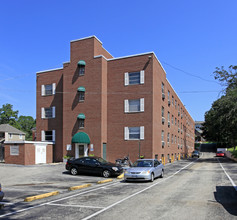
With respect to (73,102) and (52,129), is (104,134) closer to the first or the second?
(73,102)

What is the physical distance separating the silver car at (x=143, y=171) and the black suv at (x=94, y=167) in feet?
7.15

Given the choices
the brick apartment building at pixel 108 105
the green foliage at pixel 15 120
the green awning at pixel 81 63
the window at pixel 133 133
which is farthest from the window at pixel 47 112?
the green foliage at pixel 15 120

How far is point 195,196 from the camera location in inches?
421

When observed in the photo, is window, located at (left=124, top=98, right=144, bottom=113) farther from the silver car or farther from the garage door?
the silver car

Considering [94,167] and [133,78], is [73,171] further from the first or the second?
[133,78]

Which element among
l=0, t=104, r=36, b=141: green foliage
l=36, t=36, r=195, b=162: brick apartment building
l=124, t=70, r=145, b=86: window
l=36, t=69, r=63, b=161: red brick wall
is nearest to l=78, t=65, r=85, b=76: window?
l=36, t=36, r=195, b=162: brick apartment building

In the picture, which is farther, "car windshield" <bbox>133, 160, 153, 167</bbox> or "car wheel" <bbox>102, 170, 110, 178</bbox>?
"car wheel" <bbox>102, 170, 110, 178</bbox>

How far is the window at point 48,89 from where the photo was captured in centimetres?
3424

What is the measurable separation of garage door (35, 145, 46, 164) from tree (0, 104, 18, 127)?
58174 mm

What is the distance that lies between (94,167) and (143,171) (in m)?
4.91

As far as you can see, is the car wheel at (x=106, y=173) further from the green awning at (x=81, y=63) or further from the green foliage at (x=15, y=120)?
the green foliage at (x=15, y=120)

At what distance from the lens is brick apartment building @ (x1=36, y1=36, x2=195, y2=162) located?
94.3 feet

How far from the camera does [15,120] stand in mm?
84750

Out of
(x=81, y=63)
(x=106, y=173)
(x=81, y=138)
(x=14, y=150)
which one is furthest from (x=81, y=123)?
(x=106, y=173)
